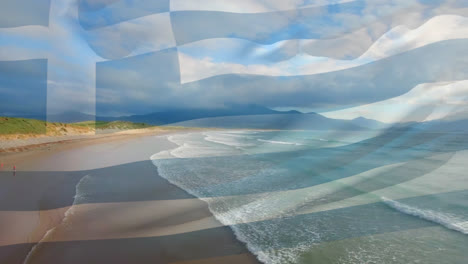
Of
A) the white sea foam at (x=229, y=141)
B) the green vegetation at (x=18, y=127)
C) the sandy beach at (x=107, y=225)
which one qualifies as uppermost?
the green vegetation at (x=18, y=127)

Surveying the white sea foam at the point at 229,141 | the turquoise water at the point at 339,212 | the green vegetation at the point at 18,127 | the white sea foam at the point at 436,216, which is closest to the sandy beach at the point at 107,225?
the turquoise water at the point at 339,212

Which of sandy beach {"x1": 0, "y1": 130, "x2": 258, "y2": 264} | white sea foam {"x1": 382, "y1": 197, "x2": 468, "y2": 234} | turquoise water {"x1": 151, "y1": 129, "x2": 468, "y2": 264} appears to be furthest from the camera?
white sea foam {"x1": 382, "y1": 197, "x2": 468, "y2": 234}

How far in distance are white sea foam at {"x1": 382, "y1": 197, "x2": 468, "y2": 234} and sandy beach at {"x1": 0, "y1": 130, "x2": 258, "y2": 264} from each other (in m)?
5.28

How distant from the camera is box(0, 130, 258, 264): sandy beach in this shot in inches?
190

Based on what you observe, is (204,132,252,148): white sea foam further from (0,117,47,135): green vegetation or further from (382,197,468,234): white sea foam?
(382,197,468,234): white sea foam

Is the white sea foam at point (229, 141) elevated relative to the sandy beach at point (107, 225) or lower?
lower

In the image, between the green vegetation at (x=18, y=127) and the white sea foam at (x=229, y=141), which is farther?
the white sea foam at (x=229, y=141)

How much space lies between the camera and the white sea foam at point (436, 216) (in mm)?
6578

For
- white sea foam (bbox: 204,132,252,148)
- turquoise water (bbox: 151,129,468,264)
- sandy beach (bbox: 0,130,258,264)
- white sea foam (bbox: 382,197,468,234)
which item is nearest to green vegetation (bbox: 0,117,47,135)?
sandy beach (bbox: 0,130,258,264)

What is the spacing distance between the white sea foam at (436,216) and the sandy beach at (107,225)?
17.3ft

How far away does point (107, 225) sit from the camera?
634 cm

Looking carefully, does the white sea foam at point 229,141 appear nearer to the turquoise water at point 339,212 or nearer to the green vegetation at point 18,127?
the turquoise water at point 339,212

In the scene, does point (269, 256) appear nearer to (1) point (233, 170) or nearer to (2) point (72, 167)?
(1) point (233, 170)

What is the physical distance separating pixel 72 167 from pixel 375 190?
14823mm
